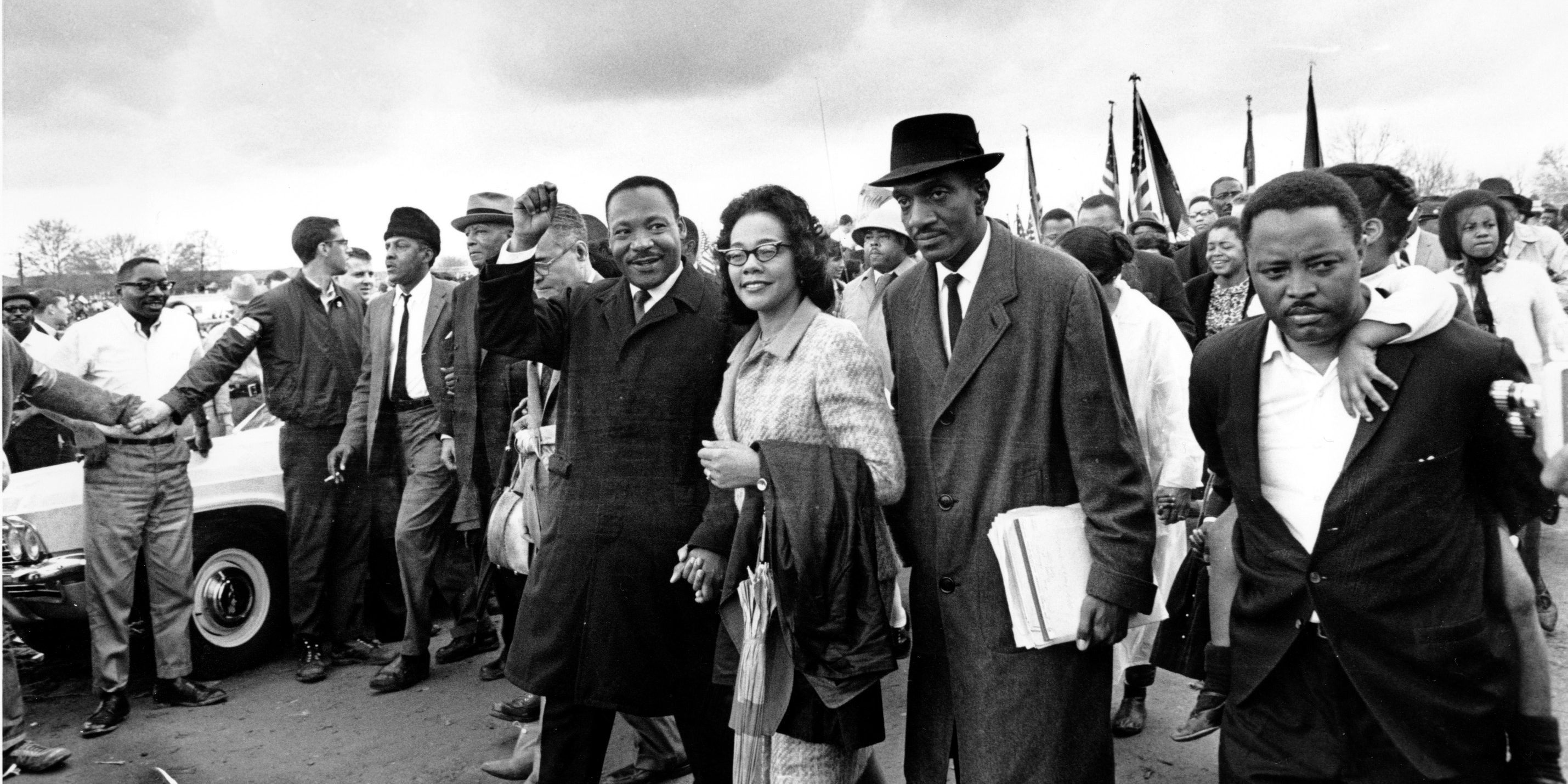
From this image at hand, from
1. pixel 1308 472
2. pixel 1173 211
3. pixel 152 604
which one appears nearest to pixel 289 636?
pixel 152 604

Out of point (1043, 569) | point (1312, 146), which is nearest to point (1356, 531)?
point (1043, 569)

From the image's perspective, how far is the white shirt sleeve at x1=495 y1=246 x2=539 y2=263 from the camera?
11.4 feet

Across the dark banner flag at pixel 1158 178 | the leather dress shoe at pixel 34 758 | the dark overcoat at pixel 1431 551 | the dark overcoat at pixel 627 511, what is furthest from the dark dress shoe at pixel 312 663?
the dark banner flag at pixel 1158 178

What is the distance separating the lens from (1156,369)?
4.39m

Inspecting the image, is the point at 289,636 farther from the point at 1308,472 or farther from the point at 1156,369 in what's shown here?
the point at 1308,472

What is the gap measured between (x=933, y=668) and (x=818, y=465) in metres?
0.61

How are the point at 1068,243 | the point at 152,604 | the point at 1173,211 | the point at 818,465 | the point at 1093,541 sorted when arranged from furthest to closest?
the point at 1173,211 < the point at 152,604 < the point at 1068,243 < the point at 818,465 < the point at 1093,541

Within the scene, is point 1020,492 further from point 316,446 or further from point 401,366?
point 316,446

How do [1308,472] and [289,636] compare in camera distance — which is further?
[289,636]

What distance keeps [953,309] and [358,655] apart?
Answer: 15.1 ft

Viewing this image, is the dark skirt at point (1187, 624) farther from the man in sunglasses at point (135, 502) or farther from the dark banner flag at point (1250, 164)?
the dark banner flag at point (1250, 164)

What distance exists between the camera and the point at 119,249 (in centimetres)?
510

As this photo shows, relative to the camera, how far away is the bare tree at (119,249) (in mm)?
4867

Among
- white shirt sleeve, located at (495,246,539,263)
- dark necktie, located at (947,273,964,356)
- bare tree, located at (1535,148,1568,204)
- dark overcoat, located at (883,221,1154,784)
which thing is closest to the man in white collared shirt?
dark overcoat, located at (883,221,1154,784)
